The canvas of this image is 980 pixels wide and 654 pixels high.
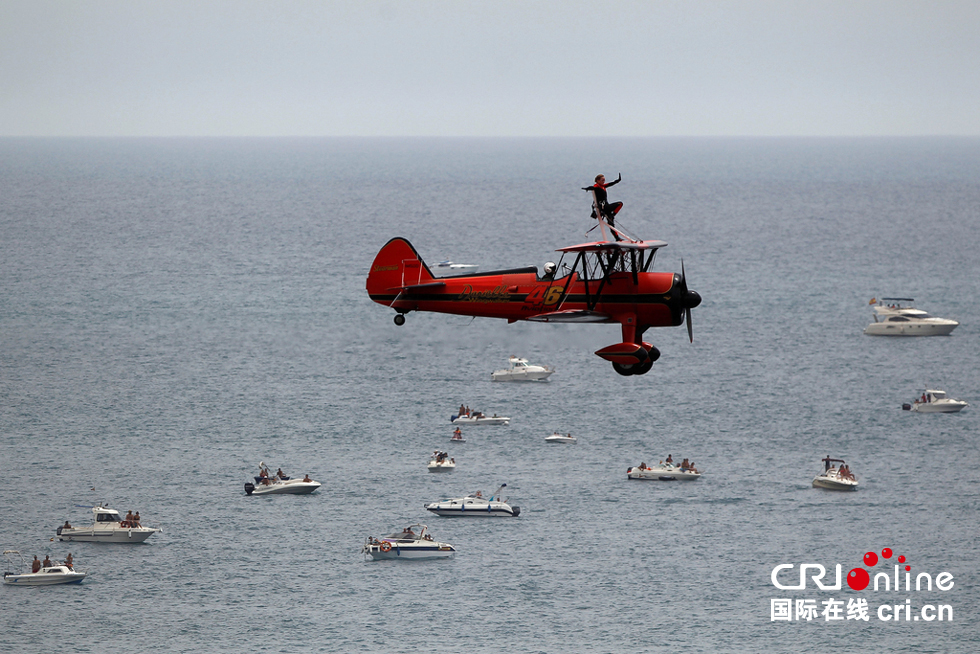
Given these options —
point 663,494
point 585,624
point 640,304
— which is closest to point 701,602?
point 585,624

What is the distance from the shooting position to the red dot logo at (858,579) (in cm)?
17400

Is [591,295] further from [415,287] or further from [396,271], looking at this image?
[396,271]

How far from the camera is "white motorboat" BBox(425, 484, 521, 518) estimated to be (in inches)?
7160

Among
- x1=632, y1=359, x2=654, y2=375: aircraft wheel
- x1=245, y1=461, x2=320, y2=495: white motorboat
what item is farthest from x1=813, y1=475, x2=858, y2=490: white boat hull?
x1=632, y1=359, x2=654, y2=375: aircraft wheel

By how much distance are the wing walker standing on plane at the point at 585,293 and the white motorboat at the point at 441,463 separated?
152 metres

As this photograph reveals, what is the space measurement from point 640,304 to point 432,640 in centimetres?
12141

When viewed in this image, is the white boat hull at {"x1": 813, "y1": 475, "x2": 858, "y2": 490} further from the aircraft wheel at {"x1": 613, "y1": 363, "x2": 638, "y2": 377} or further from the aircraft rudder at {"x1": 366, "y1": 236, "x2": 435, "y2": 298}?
the aircraft rudder at {"x1": 366, "y1": 236, "x2": 435, "y2": 298}

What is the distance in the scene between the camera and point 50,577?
17150 cm

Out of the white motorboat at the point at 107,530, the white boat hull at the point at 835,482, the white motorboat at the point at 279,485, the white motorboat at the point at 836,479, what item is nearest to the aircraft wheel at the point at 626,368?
the white motorboat at the point at 107,530

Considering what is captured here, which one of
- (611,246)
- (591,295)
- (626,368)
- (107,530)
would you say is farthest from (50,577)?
(611,246)

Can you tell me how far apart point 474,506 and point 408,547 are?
13.1 metres

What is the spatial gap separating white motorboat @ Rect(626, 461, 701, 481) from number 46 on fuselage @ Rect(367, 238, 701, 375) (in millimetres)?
150723

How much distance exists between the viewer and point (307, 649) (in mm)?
151750

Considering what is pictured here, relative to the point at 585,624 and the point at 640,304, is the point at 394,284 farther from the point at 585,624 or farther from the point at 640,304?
the point at 585,624
